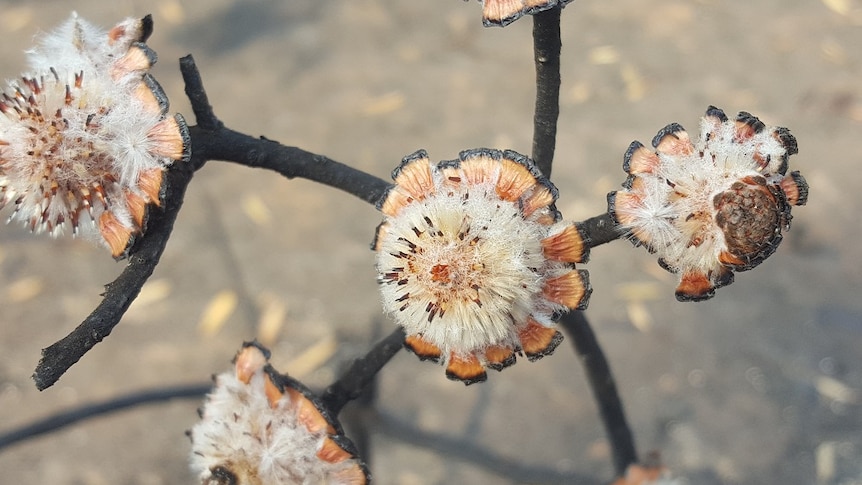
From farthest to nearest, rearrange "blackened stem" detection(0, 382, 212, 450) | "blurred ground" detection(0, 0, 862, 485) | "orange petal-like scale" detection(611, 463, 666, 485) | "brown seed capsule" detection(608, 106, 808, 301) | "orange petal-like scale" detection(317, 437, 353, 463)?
"blurred ground" detection(0, 0, 862, 485)
"blackened stem" detection(0, 382, 212, 450)
"orange petal-like scale" detection(611, 463, 666, 485)
"orange petal-like scale" detection(317, 437, 353, 463)
"brown seed capsule" detection(608, 106, 808, 301)

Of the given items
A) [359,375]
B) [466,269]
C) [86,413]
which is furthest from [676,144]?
[86,413]

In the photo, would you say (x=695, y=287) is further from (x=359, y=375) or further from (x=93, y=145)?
(x=93, y=145)

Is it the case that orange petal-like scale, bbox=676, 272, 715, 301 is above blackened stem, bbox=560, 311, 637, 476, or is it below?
above

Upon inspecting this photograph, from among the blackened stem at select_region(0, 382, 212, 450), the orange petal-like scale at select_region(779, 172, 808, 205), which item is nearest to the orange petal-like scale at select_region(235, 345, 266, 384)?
the orange petal-like scale at select_region(779, 172, 808, 205)

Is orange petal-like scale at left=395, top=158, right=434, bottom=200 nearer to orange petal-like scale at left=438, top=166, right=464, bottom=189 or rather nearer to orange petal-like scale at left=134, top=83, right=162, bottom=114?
orange petal-like scale at left=438, top=166, right=464, bottom=189

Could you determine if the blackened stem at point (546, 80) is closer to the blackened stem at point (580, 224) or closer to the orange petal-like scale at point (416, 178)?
the blackened stem at point (580, 224)

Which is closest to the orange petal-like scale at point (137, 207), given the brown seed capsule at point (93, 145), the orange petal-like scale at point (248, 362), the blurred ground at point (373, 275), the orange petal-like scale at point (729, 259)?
the brown seed capsule at point (93, 145)
